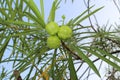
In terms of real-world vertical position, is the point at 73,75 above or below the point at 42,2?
below

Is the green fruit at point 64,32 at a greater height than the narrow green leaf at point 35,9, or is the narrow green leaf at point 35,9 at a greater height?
the narrow green leaf at point 35,9

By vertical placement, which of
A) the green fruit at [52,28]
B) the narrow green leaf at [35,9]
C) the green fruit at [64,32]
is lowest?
the green fruit at [64,32]

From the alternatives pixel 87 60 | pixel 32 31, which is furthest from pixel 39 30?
pixel 87 60

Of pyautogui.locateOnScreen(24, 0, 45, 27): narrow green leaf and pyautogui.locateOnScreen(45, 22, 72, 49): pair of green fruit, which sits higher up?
pyautogui.locateOnScreen(24, 0, 45, 27): narrow green leaf

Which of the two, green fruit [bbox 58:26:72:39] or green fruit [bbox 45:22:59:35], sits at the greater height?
green fruit [bbox 45:22:59:35]

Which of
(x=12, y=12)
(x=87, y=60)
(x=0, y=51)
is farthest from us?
(x=12, y=12)

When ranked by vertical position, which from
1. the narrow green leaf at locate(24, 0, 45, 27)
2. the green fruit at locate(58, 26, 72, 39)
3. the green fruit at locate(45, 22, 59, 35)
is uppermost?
the narrow green leaf at locate(24, 0, 45, 27)

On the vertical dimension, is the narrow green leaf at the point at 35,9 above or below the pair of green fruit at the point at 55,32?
above

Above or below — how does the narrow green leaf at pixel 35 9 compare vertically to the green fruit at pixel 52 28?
above

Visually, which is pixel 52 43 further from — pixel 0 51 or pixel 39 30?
pixel 0 51

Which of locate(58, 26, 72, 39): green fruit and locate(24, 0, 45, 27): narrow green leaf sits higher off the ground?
locate(24, 0, 45, 27): narrow green leaf

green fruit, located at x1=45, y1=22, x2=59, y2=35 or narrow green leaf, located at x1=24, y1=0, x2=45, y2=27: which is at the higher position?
narrow green leaf, located at x1=24, y1=0, x2=45, y2=27
